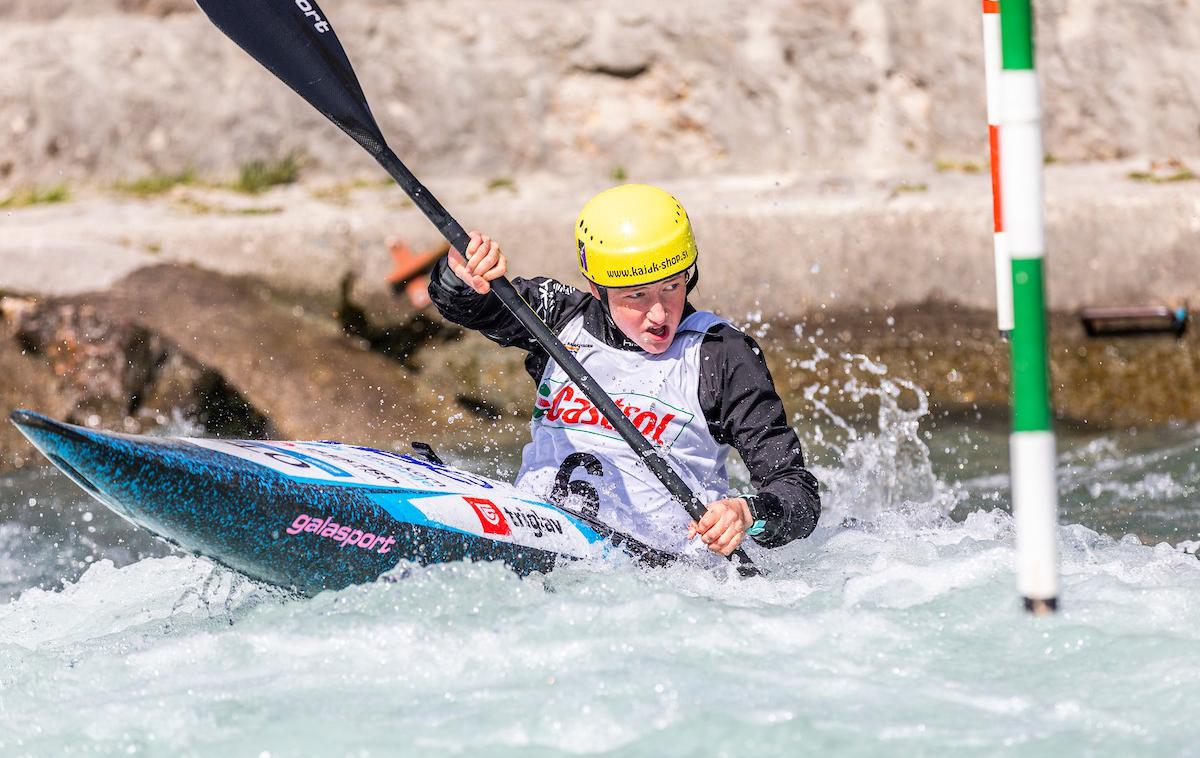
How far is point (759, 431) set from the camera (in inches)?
153

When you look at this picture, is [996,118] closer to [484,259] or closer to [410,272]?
[484,259]

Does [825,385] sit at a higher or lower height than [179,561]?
higher

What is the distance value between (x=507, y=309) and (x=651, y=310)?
22.5 inches

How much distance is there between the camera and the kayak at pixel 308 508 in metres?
3.29

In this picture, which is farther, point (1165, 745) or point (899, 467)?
point (899, 467)

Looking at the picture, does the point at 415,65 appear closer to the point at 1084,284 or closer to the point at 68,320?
the point at 68,320

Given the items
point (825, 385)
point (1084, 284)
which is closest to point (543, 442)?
point (825, 385)

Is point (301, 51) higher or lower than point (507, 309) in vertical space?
higher

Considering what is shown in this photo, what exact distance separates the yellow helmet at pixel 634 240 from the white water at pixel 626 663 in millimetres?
833

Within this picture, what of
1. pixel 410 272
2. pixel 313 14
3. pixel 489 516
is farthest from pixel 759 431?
pixel 410 272

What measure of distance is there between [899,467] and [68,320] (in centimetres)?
416

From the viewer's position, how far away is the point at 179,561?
4.47 metres

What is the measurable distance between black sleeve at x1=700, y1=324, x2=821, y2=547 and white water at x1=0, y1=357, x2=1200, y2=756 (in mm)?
200

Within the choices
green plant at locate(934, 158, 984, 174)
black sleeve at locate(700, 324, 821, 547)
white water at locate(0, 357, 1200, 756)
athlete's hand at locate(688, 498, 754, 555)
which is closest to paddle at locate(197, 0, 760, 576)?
black sleeve at locate(700, 324, 821, 547)
